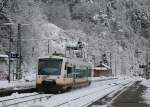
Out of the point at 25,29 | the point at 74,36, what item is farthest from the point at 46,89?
the point at 74,36

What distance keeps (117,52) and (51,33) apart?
129 feet

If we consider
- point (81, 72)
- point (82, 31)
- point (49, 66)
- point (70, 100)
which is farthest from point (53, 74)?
point (82, 31)

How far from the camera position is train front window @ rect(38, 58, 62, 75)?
41.0 meters

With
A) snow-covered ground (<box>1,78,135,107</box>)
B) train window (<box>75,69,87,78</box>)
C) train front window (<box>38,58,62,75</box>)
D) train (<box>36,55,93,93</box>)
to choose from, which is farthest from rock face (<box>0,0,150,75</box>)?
snow-covered ground (<box>1,78,135,107</box>)

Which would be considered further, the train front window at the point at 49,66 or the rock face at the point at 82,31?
the rock face at the point at 82,31

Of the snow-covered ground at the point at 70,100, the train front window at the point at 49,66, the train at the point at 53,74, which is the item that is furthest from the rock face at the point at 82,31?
the snow-covered ground at the point at 70,100

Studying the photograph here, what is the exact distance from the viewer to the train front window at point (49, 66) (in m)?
41.0

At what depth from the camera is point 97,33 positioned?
176 m

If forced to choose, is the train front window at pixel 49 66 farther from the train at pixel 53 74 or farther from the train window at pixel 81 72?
the train window at pixel 81 72

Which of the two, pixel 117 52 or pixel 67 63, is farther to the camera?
pixel 117 52

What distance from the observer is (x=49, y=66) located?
41312 mm

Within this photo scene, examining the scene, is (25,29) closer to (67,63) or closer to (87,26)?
(67,63)

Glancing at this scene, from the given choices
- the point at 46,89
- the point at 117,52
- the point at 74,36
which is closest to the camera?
the point at 46,89

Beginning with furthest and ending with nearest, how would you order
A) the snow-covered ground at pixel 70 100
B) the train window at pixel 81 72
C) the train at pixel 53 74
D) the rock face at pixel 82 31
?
1. the rock face at pixel 82 31
2. the train window at pixel 81 72
3. the train at pixel 53 74
4. the snow-covered ground at pixel 70 100
